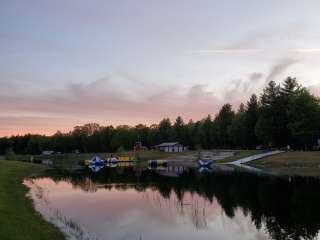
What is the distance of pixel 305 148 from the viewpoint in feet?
344

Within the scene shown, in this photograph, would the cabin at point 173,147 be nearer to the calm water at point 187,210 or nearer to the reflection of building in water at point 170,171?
the reflection of building in water at point 170,171

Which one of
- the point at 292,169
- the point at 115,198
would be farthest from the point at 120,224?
the point at 292,169

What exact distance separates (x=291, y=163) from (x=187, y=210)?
5111cm

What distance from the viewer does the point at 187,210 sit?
35219mm

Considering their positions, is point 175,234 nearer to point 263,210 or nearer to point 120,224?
point 120,224

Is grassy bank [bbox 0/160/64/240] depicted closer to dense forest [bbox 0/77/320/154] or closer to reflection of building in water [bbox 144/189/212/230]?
reflection of building in water [bbox 144/189/212/230]

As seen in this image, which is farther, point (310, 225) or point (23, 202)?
point (23, 202)

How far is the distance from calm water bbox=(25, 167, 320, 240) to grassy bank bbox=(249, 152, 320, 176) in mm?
20057

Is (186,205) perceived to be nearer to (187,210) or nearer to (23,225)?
(187,210)

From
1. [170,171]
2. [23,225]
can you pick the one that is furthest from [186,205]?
[170,171]

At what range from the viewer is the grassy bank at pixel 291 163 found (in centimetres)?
7419

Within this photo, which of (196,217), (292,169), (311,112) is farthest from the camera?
(311,112)

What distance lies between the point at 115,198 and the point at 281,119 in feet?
234

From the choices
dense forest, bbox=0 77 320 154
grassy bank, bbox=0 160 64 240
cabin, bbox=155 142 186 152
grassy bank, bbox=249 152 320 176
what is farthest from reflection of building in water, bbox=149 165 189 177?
cabin, bbox=155 142 186 152
